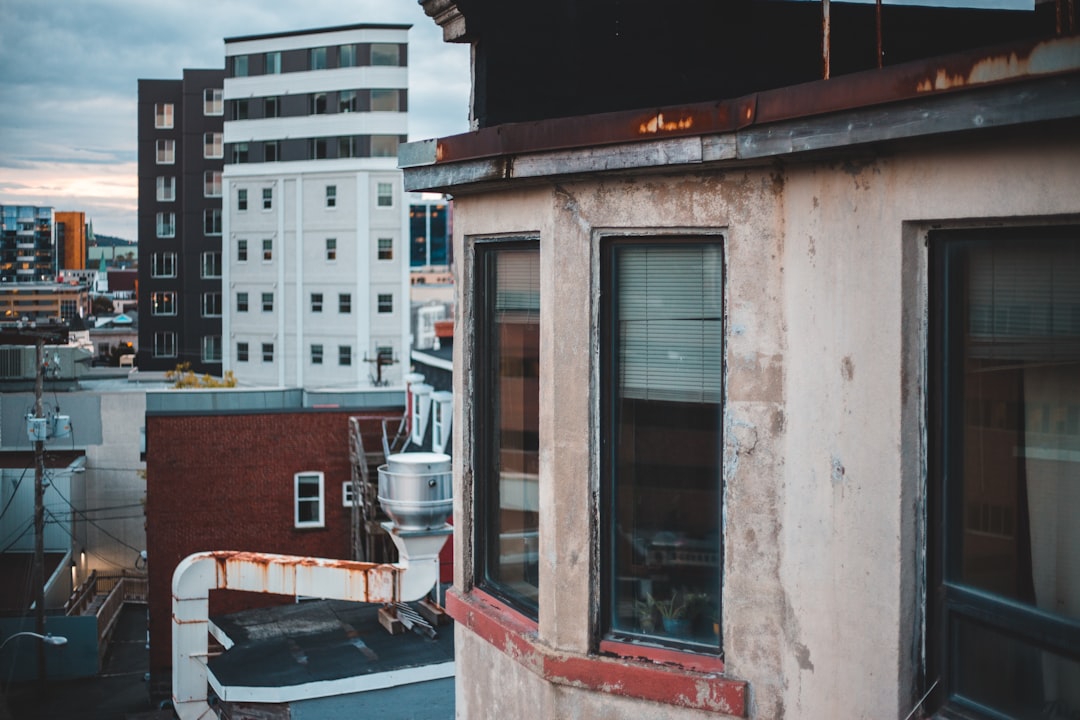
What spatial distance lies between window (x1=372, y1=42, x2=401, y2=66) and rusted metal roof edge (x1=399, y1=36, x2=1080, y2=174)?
5960 centimetres

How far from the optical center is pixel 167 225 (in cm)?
7369

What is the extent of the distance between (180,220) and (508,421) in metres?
72.4

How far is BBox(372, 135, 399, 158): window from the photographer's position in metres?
62.2

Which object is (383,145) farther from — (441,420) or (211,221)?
(441,420)

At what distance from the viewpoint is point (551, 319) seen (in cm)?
514

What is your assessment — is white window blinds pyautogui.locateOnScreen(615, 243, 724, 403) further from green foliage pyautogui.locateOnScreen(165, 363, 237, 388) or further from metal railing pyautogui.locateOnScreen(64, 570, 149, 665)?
green foliage pyautogui.locateOnScreen(165, 363, 237, 388)

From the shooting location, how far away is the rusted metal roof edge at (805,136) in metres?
3.34

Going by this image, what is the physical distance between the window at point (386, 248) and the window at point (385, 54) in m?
10.5

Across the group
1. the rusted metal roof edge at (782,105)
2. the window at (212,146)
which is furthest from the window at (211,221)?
the rusted metal roof edge at (782,105)

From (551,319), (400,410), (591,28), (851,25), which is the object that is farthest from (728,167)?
(400,410)

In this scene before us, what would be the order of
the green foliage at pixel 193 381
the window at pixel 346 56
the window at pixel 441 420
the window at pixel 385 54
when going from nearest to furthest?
1. the window at pixel 441 420
2. the green foliage at pixel 193 381
3. the window at pixel 385 54
4. the window at pixel 346 56

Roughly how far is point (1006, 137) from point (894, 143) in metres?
0.39

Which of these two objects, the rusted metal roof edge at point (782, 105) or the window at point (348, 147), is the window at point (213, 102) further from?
the rusted metal roof edge at point (782, 105)

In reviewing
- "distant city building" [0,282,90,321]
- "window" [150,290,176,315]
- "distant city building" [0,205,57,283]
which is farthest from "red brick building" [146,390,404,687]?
"distant city building" [0,205,57,283]
